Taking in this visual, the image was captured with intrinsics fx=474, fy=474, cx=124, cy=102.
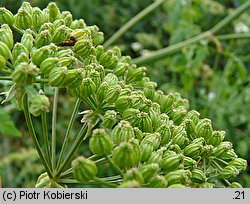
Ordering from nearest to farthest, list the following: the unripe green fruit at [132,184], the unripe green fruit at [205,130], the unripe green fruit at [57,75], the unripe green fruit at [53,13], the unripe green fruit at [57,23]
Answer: the unripe green fruit at [132,184] < the unripe green fruit at [57,75] < the unripe green fruit at [205,130] < the unripe green fruit at [57,23] < the unripe green fruit at [53,13]

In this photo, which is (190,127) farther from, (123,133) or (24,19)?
(24,19)

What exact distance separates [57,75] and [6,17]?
49 centimetres

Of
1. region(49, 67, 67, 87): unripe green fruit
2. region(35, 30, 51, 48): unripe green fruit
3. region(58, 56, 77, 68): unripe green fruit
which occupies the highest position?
region(35, 30, 51, 48): unripe green fruit

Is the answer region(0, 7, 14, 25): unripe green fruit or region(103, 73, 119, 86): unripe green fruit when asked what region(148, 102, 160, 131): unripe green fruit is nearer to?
region(103, 73, 119, 86): unripe green fruit

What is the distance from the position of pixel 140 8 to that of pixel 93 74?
4.56 meters

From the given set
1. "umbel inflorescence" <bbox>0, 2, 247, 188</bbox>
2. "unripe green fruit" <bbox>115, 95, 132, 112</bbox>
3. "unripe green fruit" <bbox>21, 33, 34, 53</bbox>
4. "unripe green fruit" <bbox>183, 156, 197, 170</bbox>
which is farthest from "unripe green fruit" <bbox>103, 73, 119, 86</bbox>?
"unripe green fruit" <bbox>183, 156, 197, 170</bbox>

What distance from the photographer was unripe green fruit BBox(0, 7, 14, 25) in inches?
77.2

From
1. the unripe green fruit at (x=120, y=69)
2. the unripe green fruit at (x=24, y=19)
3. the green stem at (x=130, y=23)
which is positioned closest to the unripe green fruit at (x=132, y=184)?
the unripe green fruit at (x=120, y=69)

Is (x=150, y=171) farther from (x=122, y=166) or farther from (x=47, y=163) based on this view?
(x=47, y=163)

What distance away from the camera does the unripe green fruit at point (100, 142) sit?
1484mm

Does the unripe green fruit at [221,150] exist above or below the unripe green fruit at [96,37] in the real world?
below

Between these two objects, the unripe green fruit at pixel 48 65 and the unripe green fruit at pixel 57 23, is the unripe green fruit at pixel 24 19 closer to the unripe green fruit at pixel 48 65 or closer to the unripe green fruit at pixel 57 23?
the unripe green fruit at pixel 57 23

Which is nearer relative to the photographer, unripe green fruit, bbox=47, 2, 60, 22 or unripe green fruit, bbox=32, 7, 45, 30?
unripe green fruit, bbox=32, 7, 45, 30

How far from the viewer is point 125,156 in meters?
1.44
